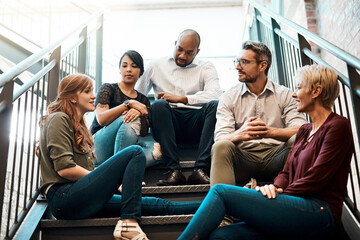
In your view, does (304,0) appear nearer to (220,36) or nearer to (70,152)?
(70,152)

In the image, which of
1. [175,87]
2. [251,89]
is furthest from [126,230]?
[175,87]

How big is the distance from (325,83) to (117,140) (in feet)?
4.39

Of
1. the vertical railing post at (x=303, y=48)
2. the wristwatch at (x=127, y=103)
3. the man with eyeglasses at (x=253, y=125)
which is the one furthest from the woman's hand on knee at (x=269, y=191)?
the wristwatch at (x=127, y=103)

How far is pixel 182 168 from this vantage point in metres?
2.68

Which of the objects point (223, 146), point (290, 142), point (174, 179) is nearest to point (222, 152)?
point (223, 146)

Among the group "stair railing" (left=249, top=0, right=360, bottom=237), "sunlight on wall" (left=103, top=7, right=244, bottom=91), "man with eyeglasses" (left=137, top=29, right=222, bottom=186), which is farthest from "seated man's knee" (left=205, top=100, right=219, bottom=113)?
"sunlight on wall" (left=103, top=7, right=244, bottom=91)

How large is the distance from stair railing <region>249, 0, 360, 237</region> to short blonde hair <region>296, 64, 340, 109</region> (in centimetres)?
5

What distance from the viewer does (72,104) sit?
2.16 meters

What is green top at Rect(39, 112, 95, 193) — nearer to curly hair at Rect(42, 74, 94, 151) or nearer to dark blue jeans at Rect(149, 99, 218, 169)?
curly hair at Rect(42, 74, 94, 151)

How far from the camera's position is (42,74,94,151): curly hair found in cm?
211

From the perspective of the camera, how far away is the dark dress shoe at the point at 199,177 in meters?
2.42

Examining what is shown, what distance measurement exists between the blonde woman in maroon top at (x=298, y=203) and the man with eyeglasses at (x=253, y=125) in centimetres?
38

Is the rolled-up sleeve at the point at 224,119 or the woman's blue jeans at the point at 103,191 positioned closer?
the woman's blue jeans at the point at 103,191

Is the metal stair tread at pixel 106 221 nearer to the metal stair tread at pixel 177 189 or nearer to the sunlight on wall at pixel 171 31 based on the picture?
the metal stair tread at pixel 177 189
